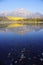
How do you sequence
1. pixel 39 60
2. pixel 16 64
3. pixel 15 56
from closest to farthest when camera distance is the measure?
pixel 16 64
pixel 39 60
pixel 15 56

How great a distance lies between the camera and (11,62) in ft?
15.1

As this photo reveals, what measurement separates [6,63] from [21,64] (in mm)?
507

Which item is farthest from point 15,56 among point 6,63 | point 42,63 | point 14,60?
point 42,63

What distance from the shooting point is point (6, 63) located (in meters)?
4.53

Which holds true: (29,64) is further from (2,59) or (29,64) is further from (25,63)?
(2,59)

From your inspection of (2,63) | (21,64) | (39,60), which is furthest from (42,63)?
(2,63)

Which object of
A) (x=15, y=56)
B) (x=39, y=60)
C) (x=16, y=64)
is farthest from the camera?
(x=15, y=56)

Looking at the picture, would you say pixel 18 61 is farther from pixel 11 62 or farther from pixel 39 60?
pixel 39 60

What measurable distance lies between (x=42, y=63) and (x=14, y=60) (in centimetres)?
100

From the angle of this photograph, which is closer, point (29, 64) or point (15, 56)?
point (29, 64)

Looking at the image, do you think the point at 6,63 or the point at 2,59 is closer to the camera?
the point at 6,63

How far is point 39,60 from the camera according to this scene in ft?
15.6

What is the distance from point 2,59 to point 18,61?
641 mm

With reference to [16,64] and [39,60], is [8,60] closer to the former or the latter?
[16,64]
